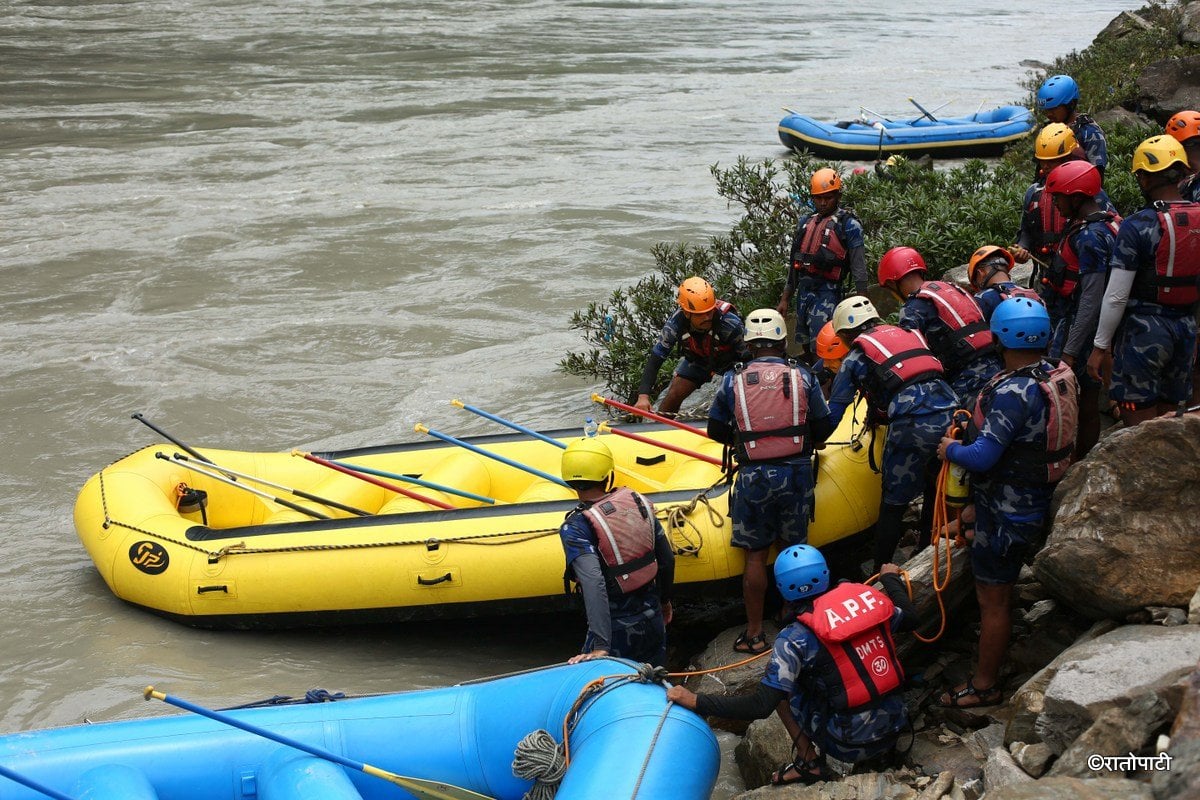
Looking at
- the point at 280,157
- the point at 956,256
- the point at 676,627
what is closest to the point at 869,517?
the point at 676,627

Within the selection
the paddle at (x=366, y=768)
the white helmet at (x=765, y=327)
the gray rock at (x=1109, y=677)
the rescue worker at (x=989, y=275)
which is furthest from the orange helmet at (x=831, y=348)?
the paddle at (x=366, y=768)

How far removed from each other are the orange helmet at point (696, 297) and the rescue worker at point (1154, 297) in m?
2.48

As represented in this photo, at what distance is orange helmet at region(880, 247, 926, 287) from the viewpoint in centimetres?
594

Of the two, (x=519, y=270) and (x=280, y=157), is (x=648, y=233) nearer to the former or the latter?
(x=519, y=270)

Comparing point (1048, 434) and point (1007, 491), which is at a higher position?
point (1048, 434)

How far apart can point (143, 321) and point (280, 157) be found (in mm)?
6758

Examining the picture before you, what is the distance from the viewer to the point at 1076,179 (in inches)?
212

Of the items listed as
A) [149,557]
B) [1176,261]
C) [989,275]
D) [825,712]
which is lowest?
[149,557]

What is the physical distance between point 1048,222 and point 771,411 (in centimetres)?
182

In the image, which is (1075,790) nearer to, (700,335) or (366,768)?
(366,768)

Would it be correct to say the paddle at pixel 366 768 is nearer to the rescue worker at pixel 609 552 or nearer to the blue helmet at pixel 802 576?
the rescue worker at pixel 609 552

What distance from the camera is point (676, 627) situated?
6289mm

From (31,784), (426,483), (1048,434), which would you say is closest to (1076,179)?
(1048,434)

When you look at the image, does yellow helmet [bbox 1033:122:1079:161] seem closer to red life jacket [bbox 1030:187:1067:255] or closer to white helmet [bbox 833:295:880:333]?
red life jacket [bbox 1030:187:1067:255]
